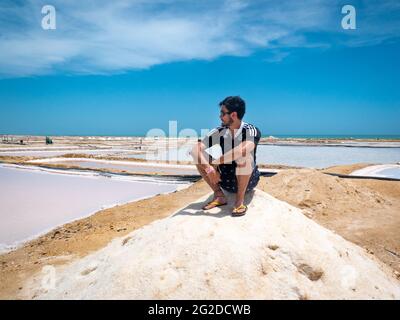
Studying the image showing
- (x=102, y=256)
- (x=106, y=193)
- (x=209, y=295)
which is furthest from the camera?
(x=106, y=193)

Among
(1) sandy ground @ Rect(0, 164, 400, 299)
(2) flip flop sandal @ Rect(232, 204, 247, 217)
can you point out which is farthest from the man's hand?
(1) sandy ground @ Rect(0, 164, 400, 299)

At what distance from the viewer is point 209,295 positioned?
246cm

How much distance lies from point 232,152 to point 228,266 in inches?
44.9

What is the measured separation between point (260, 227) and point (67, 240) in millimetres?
3285

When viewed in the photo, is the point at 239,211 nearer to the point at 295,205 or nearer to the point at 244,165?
the point at 244,165

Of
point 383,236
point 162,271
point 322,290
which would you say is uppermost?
point 162,271

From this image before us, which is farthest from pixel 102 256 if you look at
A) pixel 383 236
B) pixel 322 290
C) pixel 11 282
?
pixel 383 236

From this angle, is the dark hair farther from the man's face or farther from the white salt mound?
the white salt mound

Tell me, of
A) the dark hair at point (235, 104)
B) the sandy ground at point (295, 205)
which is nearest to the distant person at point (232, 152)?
the dark hair at point (235, 104)

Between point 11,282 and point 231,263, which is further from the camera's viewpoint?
point 11,282

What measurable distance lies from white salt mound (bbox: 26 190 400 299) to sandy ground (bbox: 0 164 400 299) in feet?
3.18

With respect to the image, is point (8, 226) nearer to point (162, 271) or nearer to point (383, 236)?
point (162, 271)

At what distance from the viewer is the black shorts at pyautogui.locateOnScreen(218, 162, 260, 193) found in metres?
3.70

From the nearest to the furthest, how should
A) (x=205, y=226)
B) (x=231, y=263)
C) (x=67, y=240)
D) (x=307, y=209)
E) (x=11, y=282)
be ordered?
(x=231, y=263) → (x=205, y=226) → (x=11, y=282) → (x=67, y=240) → (x=307, y=209)
